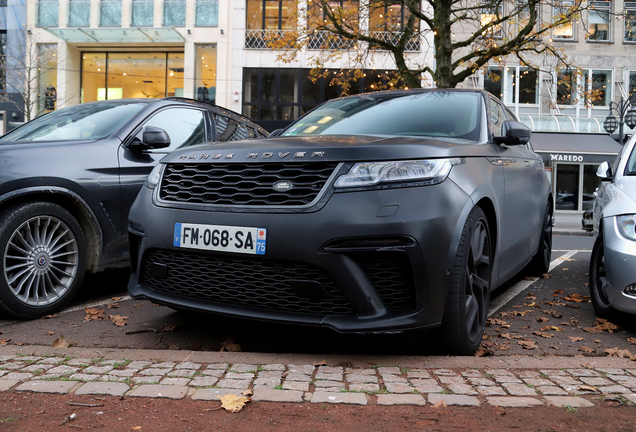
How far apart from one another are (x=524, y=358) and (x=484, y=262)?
0.60 m

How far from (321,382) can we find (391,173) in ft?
3.49

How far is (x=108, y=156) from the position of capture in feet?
14.4

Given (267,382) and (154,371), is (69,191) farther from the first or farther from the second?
(267,382)

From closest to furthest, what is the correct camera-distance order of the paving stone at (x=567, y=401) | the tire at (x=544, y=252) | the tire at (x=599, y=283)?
1. the paving stone at (x=567, y=401)
2. the tire at (x=599, y=283)
3. the tire at (x=544, y=252)

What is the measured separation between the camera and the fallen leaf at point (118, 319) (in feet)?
12.7

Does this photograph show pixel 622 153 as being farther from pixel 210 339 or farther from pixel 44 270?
pixel 44 270

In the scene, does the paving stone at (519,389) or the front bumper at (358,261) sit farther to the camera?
the front bumper at (358,261)

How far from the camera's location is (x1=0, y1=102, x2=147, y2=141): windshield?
15.0 feet

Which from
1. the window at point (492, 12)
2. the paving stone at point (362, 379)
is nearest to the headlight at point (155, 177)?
the paving stone at point (362, 379)

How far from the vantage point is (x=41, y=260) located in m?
3.94

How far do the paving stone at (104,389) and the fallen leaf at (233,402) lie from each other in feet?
1.51

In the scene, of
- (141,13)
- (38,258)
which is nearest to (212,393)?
(38,258)

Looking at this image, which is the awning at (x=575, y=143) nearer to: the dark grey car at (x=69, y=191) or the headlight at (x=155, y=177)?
the dark grey car at (x=69, y=191)

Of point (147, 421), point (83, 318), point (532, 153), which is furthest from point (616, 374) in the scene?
point (83, 318)
